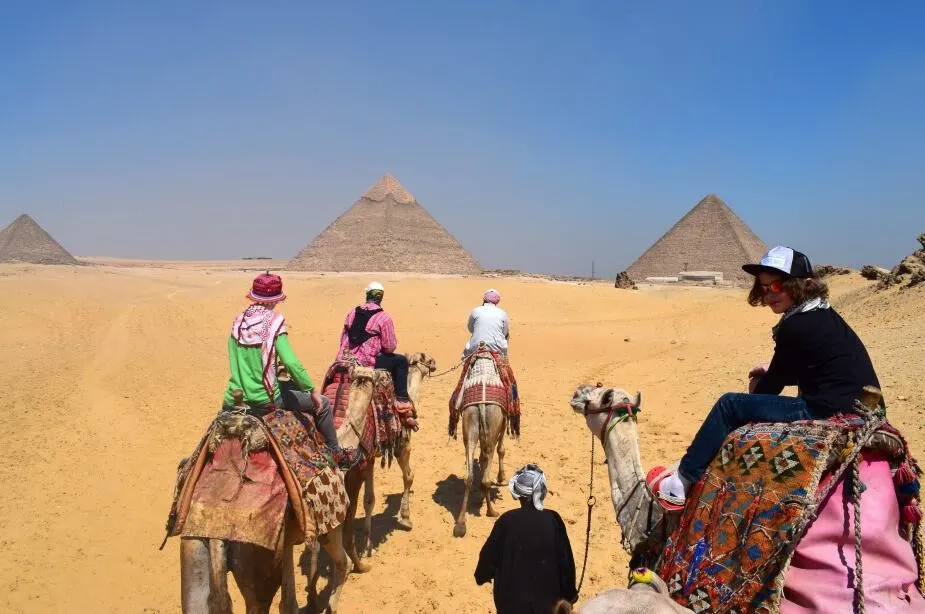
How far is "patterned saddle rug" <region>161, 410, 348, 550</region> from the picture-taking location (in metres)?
3.27

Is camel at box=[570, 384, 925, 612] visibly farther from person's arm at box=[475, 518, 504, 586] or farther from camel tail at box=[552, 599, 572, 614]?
person's arm at box=[475, 518, 504, 586]

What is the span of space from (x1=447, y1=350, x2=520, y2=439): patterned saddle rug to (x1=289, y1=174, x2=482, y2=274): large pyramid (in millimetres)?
64360

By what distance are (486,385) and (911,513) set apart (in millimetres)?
3953

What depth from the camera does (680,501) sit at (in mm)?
2787

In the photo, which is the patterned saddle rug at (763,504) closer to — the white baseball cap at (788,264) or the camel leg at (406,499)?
the white baseball cap at (788,264)

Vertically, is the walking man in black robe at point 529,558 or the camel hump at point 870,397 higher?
the camel hump at point 870,397

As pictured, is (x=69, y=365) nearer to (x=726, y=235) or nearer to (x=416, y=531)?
(x=416, y=531)

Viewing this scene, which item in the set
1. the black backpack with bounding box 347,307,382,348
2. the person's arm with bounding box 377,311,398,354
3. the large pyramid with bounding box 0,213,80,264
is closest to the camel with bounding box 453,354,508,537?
the person's arm with bounding box 377,311,398,354

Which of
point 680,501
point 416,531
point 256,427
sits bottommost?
point 416,531

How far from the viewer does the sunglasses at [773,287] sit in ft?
9.07

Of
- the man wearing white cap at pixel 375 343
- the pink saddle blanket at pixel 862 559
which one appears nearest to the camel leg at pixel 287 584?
the man wearing white cap at pixel 375 343

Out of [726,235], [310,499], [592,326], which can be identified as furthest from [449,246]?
[310,499]

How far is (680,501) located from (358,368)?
9.60 ft

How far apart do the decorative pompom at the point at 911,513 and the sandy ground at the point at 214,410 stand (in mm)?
2961
